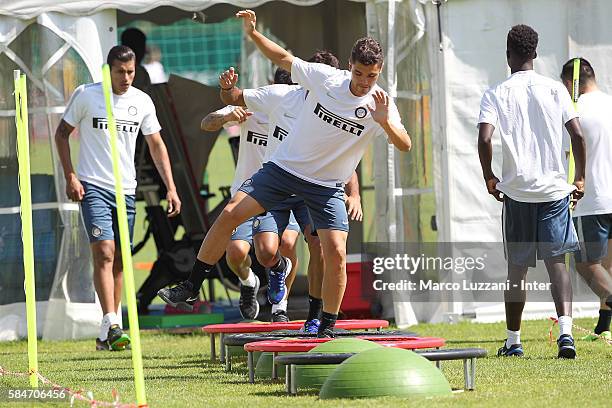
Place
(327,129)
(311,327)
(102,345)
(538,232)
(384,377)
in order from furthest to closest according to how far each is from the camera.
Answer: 1. (102,345)
2. (538,232)
3. (311,327)
4. (327,129)
5. (384,377)

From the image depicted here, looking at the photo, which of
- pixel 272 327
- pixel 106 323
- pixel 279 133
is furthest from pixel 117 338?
pixel 279 133

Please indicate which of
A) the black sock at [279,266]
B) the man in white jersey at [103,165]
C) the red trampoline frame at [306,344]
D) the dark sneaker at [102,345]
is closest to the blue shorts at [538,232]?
the red trampoline frame at [306,344]

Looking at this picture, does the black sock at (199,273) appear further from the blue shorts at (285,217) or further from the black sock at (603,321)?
the black sock at (603,321)

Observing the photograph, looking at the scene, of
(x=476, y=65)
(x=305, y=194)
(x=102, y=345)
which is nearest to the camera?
(x=305, y=194)

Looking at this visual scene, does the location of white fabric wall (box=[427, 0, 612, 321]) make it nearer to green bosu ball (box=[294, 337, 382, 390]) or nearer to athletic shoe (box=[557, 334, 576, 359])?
athletic shoe (box=[557, 334, 576, 359])

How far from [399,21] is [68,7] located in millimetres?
2970

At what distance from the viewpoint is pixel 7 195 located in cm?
1167

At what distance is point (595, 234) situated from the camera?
1020cm

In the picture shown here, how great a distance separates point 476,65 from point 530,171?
3639 millimetres

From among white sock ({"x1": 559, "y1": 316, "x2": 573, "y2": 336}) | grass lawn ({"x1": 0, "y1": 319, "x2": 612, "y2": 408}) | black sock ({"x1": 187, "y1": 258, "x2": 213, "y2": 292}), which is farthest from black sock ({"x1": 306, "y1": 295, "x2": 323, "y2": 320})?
white sock ({"x1": 559, "y1": 316, "x2": 573, "y2": 336})

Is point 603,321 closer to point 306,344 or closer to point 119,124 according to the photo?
point 306,344

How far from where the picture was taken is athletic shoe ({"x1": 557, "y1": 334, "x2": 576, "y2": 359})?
8.34 metres

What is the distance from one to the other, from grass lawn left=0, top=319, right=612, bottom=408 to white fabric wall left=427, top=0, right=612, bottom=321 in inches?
50.4

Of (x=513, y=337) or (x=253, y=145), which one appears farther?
(x=253, y=145)
